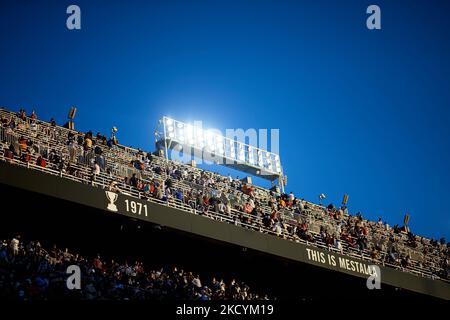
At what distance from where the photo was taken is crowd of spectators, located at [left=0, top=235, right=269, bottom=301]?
91.0ft

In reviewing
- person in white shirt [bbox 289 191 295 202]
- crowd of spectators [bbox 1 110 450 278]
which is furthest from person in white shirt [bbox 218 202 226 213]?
person in white shirt [bbox 289 191 295 202]

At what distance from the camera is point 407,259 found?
42562mm

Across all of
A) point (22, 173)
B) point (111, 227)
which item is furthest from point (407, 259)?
point (22, 173)

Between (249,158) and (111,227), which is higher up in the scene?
(249,158)

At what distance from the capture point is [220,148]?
50.5 m

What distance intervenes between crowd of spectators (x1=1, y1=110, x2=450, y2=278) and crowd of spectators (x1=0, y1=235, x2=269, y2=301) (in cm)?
290

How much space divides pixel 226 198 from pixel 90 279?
Result: 9.95 m

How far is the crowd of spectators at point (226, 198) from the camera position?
3372 centimetres

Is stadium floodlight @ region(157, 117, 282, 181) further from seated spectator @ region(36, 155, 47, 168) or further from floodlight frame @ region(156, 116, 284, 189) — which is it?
seated spectator @ region(36, 155, 47, 168)

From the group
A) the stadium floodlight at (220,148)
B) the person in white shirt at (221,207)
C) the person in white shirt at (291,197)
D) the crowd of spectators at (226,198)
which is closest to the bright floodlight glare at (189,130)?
the stadium floodlight at (220,148)
